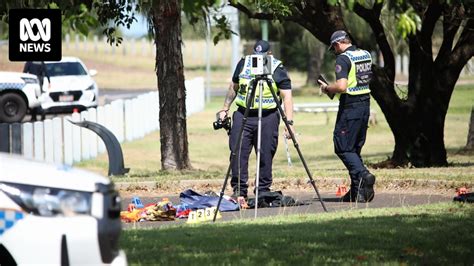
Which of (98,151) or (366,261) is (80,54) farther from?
(366,261)

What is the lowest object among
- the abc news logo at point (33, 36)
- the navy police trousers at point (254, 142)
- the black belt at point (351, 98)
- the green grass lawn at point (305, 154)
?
the green grass lawn at point (305, 154)

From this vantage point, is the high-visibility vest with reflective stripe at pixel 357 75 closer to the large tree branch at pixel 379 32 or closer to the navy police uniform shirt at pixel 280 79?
the navy police uniform shirt at pixel 280 79

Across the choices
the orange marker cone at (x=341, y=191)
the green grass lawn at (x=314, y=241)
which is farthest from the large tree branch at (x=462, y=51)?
the green grass lawn at (x=314, y=241)

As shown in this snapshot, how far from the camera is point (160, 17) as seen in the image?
748 inches

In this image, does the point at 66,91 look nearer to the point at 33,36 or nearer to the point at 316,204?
the point at 33,36

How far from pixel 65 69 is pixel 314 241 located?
90.1 feet

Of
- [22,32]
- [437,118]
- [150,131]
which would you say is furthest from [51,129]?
[150,131]

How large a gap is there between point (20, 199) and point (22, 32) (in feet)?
25.0

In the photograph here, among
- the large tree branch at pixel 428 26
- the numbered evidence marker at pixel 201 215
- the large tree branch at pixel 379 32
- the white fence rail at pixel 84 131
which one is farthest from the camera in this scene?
the white fence rail at pixel 84 131

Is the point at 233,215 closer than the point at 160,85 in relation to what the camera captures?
Yes

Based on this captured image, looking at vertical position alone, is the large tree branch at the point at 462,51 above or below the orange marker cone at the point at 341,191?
above

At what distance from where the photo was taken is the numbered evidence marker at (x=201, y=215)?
41.4ft

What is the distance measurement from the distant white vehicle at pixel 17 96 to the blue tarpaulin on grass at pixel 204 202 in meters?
18.3

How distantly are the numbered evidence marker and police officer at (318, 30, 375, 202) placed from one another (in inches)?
80.3
